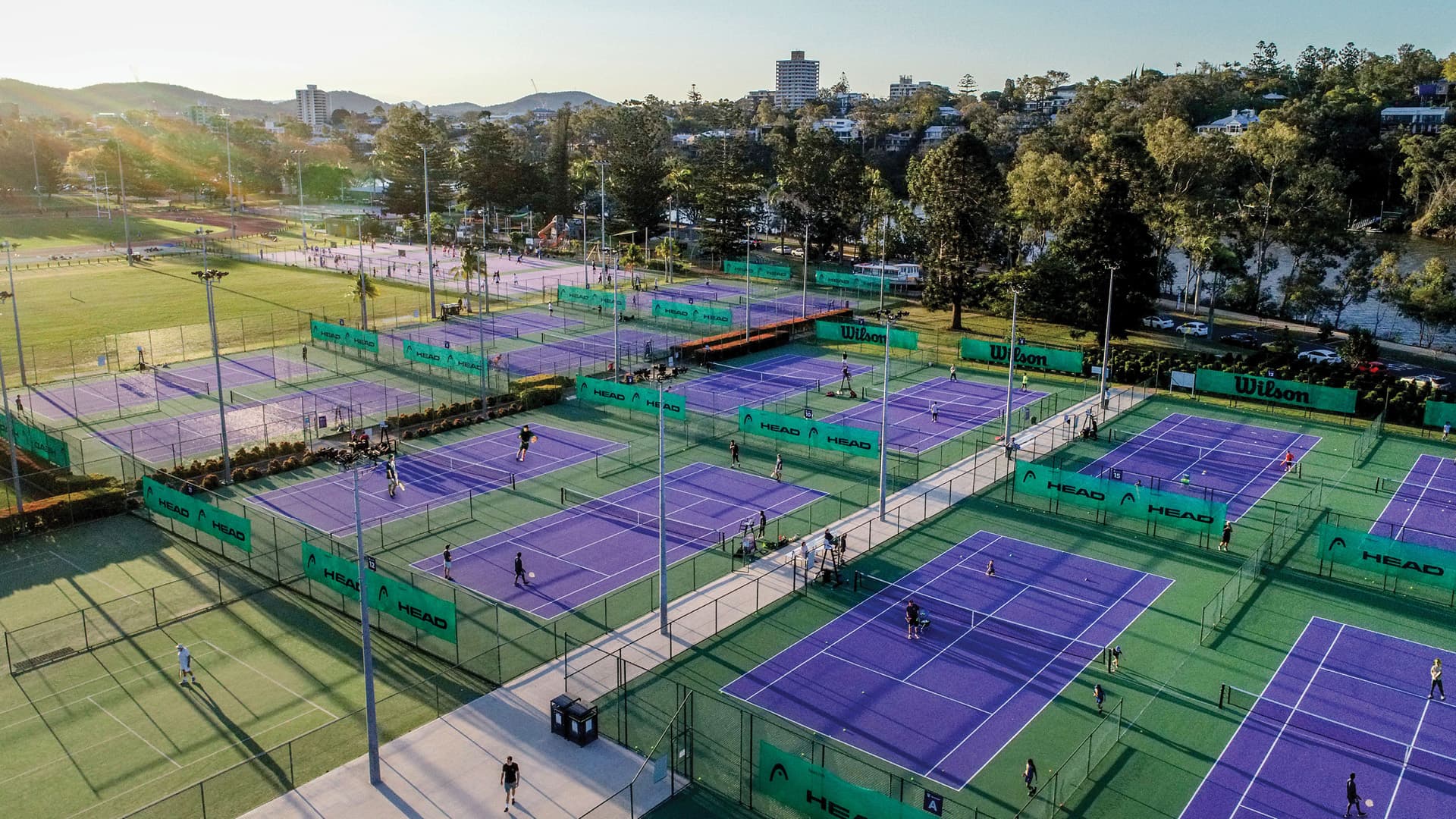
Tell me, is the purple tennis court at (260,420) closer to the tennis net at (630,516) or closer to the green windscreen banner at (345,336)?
the green windscreen banner at (345,336)

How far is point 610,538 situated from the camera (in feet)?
136

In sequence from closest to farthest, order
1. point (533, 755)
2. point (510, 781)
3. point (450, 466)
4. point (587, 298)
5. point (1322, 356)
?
point (510, 781)
point (533, 755)
point (450, 466)
point (1322, 356)
point (587, 298)

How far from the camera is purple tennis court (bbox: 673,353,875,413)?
63.2 m

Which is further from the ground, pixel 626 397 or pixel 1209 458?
pixel 626 397

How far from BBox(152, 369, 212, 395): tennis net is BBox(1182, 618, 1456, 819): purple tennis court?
58464 mm

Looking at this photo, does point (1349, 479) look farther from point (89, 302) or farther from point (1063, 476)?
point (89, 302)

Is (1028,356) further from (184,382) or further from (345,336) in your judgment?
(184,382)

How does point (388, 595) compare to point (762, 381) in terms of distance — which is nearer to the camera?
point (388, 595)

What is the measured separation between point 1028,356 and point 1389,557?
3367 centimetres

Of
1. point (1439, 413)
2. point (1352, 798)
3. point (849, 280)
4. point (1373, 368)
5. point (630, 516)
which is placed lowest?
point (1352, 798)

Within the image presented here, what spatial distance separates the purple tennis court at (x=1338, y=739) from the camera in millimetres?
24984

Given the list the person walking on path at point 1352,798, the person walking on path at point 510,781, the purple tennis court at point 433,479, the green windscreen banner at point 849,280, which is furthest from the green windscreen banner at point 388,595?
the green windscreen banner at point 849,280

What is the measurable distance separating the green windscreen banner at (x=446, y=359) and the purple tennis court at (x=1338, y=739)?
4285cm

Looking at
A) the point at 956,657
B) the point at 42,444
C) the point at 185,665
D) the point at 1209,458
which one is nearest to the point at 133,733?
the point at 185,665
